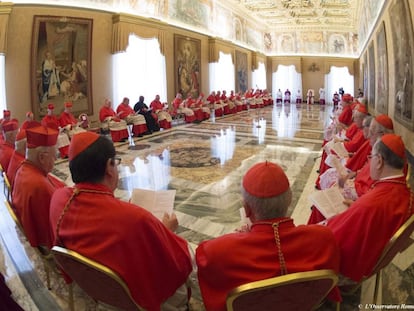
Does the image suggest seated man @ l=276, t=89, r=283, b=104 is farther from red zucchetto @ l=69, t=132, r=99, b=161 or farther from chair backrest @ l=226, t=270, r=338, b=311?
chair backrest @ l=226, t=270, r=338, b=311

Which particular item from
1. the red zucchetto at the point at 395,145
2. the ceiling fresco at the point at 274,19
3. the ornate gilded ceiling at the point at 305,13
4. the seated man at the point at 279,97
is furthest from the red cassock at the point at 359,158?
the seated man at the point at 279,97

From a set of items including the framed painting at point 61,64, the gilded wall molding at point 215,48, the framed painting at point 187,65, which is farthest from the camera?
the gilded wall molding at point 215,48

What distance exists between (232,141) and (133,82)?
19.0 ft

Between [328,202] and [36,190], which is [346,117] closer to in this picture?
[328,202]

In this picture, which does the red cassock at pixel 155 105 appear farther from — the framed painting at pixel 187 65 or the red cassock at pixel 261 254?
the red cassock at pixel 261 254

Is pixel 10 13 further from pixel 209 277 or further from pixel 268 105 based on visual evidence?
pixel 268 105

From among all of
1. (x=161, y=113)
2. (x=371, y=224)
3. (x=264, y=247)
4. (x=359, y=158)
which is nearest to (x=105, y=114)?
(x=161, y=113)

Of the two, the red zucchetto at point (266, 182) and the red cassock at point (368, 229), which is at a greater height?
the red zucchetto at point (266, 182)

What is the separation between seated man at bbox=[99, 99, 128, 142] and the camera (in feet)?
35.2

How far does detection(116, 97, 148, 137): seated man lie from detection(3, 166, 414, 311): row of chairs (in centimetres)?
Answer: 1016

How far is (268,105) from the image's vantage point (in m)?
27.7

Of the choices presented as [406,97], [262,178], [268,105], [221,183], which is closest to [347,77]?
[268,105]

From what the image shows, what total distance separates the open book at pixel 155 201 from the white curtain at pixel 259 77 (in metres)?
26.7

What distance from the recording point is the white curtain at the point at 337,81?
29.8 metres
